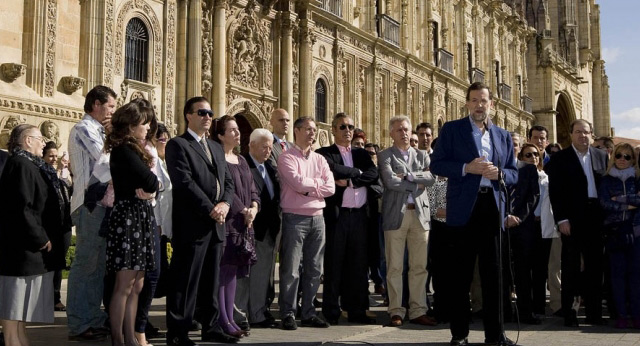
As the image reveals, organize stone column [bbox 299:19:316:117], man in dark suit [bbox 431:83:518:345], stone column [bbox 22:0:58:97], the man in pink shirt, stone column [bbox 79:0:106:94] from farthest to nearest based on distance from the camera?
stone column [bbox 299:19:316:117] → stone column [bbox 79:0:106:94] → stone column [bbox 22:0:58:97] → the man in pink shirt → man in dark suit [bbox 431:83:518:345]

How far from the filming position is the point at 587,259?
855cm

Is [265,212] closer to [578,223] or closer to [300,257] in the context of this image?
[300,257]

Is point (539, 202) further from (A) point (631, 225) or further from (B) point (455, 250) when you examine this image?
(B) point (455, 250)

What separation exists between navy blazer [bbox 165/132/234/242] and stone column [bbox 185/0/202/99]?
10.4m

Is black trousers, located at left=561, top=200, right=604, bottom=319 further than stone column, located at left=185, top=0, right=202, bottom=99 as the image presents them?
No

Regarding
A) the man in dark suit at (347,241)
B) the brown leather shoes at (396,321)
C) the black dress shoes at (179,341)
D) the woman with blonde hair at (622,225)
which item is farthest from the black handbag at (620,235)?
the black dress shoes at (179,341)

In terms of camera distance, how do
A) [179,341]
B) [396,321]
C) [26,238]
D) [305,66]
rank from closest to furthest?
[26,238] → [179,341] → [396,321] → [305,66]

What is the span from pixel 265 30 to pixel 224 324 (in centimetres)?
1426

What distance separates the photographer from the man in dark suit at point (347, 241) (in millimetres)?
8344

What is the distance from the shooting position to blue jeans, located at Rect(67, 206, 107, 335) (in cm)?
686

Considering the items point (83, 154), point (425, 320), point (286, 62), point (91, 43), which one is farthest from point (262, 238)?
point (286, 62)

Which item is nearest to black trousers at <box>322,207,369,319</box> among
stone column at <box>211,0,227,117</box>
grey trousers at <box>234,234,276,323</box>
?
grey trousers at <box>234,234,276,323</box>

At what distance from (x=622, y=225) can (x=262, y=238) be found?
14.0 ft

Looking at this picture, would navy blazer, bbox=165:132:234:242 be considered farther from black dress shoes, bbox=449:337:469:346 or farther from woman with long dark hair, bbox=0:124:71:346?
black dress shoes, bbox=449:337:469:346
